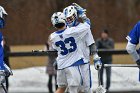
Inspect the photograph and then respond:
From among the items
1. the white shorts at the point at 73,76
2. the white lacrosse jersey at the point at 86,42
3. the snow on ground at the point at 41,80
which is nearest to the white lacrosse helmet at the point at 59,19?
the white lacrosse jersey at the point at 86,42

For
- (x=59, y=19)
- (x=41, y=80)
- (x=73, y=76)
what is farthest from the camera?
(x=41, y=80)

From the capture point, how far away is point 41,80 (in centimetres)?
2000

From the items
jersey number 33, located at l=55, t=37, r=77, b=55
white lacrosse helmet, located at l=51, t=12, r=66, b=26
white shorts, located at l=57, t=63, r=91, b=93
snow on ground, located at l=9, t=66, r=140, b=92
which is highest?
white lacrosse helmet, located at l=51, t=12, r=66, b=26

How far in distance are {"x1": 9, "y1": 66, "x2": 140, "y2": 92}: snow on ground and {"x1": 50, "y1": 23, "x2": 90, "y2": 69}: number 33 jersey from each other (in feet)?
10.9

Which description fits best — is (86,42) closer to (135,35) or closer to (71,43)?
(71,43)

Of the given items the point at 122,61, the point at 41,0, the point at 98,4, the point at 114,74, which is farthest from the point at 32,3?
the point at 114,74

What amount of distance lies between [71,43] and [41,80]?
7.92 meters

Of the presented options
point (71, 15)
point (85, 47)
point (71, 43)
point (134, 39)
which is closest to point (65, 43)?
point (71, 43)

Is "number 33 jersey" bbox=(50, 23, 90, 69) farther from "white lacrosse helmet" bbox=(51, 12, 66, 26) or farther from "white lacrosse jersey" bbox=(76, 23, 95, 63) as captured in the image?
"white lacrosse helmet" bbox=(51, 12, 66, 26)

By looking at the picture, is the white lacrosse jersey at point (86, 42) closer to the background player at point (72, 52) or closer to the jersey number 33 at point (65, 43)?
the background player at point (72, 52)

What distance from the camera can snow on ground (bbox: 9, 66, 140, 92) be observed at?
16.2 m

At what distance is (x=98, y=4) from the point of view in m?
26.0

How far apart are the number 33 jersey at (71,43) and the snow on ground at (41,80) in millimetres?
3327

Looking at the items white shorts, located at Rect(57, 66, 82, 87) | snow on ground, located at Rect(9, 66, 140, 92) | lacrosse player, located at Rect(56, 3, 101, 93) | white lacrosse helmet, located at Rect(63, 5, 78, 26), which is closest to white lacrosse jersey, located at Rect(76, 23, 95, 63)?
lacrosse player, located at Rect(56, 3, 101, 93)
